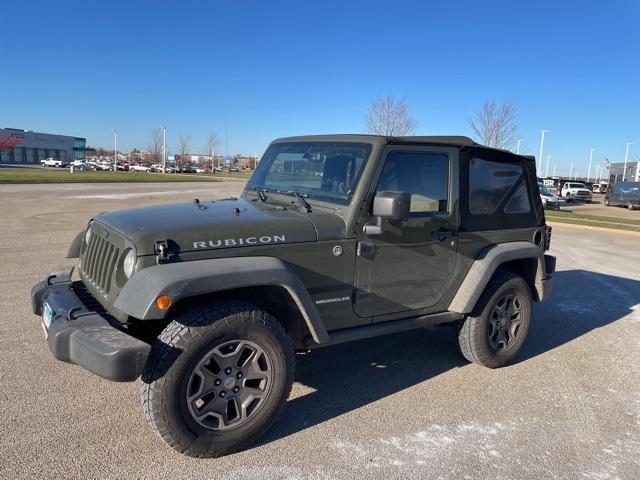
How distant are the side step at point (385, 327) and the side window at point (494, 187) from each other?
90cm

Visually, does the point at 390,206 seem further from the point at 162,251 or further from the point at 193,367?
the point at 193,367

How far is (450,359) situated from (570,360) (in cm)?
117

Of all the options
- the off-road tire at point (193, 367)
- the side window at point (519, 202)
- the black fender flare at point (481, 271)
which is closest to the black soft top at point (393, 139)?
the side window at point (519, 202)

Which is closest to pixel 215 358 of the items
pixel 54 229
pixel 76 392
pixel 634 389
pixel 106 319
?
pixel 106 319

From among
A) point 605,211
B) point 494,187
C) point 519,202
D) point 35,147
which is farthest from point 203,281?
point 35,147

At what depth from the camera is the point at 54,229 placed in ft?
36.3

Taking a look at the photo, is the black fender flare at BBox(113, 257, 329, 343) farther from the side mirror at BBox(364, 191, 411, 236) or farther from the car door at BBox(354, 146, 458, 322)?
the side mirror at BBox(364, 191, 411, 236)

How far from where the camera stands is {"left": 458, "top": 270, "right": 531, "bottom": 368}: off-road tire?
4.23m

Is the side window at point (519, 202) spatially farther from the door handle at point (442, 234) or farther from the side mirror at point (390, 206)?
the side mirror at point (390, 206)

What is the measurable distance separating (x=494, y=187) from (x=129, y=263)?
3.06 meters

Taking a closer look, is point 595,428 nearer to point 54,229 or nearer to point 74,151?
point 54,229

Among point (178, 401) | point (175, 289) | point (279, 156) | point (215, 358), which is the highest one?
point (279, 156)

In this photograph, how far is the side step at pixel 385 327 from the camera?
11.2 ft

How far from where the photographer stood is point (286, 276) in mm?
3000
